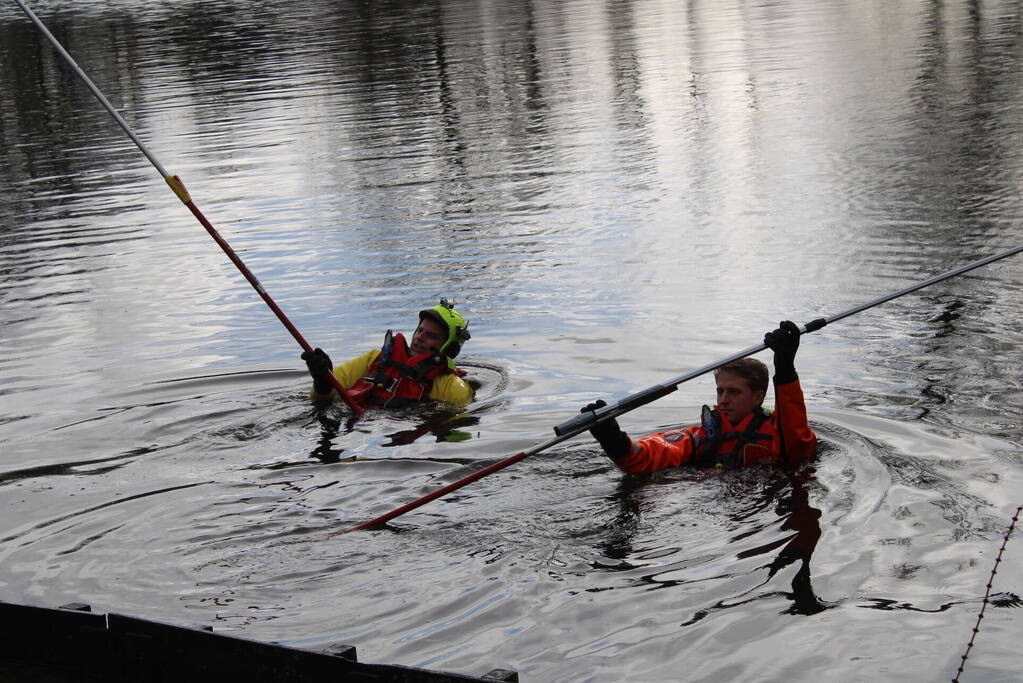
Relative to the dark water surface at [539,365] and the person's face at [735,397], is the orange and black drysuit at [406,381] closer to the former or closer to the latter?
the dark water surface at [539,365]

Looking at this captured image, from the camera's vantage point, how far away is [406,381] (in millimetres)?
9898

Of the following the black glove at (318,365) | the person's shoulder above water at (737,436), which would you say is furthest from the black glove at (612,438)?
the black glove at (318,365)

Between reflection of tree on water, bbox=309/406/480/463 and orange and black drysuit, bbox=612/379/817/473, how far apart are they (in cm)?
174

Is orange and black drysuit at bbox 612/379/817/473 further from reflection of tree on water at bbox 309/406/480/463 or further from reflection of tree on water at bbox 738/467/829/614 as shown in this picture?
reflection of tree on water at bbox 309/406/480/463

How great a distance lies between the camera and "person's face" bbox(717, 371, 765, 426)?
7906mm

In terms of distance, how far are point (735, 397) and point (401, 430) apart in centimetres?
267

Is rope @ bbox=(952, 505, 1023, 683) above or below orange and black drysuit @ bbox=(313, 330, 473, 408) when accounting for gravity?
below

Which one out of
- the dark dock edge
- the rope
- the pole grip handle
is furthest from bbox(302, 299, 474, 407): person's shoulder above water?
the dark dock edge

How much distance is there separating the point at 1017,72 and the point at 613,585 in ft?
70.7

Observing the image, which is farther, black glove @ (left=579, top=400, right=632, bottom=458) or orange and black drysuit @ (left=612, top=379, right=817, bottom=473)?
orange and black drysuit @ (left=612, top=379, right=817, bottom=473)

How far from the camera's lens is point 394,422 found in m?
9.59

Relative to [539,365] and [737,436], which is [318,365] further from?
[737,436]

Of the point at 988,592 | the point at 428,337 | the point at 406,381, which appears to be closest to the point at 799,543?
the point at 988,592

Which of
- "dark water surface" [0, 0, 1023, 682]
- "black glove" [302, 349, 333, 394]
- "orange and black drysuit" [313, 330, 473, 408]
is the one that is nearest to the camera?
"dark water surface" [0, 0, 1023, 682]
